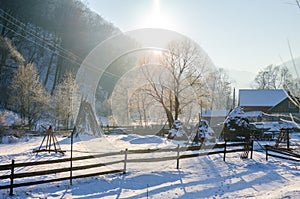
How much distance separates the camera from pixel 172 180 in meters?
10.1

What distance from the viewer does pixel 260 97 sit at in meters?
48.4

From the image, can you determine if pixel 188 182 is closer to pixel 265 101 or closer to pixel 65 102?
pixel 65 102

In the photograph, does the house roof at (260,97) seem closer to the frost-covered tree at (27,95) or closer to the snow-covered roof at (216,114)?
the snow-covered roof at (216,114)

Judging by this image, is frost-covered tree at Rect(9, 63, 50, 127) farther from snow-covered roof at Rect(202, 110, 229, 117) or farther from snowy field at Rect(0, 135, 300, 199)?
snow-covered roof at Rect(202, 110, 229, 117)

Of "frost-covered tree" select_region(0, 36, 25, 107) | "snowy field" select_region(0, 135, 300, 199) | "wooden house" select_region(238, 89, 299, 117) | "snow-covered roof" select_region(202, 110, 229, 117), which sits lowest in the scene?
"snowy field" select_region(0, 135, 300, 199)

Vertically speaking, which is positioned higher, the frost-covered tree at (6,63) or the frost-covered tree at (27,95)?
the frost-covered tree at (6,63)

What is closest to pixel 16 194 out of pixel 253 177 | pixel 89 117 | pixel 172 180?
pixel 172 180

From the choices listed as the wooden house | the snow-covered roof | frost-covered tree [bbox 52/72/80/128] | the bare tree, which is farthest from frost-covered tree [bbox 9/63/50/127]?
the wooden house

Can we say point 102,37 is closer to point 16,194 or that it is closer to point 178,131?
point 178,131

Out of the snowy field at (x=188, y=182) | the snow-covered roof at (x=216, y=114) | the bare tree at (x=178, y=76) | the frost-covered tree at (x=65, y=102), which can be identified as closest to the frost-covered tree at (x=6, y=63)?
the frost-covered tree at (x=65, y=102)

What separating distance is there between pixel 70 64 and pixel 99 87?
10610 mm

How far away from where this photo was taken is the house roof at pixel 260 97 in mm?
46750

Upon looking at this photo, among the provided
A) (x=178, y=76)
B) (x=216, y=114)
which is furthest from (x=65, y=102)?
(x=216, y=114)

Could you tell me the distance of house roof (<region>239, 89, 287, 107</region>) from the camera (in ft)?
153
